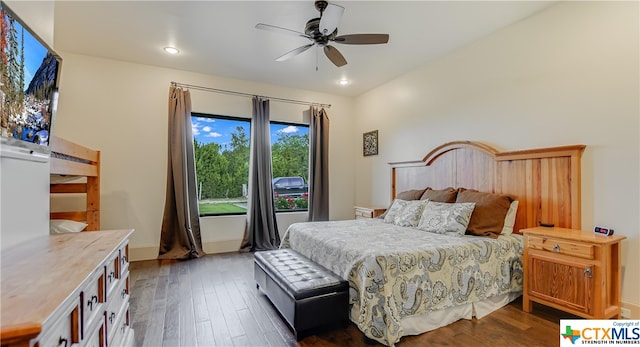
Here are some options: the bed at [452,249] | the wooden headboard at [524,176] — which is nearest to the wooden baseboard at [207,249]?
the bed at [452,249]

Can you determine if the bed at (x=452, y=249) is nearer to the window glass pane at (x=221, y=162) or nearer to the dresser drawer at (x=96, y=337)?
the dresser drawer at (x=96, y=337)

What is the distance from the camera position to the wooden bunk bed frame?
2279mm

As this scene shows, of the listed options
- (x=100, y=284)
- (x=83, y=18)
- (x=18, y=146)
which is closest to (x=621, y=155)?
(x=100, y=284)

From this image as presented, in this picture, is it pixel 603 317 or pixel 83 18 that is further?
pixel 83 18

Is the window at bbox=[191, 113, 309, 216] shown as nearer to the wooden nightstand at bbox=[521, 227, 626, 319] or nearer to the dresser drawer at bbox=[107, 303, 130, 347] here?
the dresser drawer at bbox=[107, 303, 130, 347]

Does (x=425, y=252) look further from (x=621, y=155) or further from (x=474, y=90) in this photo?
(x=474, y=90)

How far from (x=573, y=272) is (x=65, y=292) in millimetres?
3092

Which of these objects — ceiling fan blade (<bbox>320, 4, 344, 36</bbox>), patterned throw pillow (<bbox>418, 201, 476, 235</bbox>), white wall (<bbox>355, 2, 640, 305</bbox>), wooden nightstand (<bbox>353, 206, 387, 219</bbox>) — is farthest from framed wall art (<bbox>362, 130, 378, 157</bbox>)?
ceiling fan blade (<bbox>320, 4, 344, 36</bbox>)

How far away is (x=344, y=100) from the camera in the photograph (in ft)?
18.9

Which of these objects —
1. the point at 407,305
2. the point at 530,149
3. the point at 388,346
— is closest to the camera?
the point at 388,346

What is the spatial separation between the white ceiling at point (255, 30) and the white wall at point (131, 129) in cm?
23

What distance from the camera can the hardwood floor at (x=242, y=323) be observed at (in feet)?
6.72

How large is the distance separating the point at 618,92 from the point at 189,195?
4.93 meters

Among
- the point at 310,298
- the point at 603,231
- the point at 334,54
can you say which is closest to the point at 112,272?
the point at 310,298
